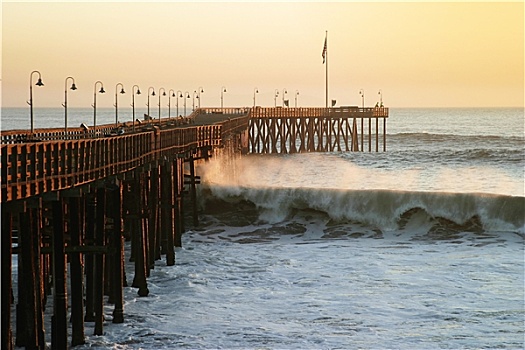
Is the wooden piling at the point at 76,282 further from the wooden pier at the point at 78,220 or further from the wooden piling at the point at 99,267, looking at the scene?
the wooden piling at the point at 99,267

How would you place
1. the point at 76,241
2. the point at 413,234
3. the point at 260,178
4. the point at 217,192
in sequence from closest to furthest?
the point at 76,241
the point at 413,234
the point at 217,192
the point at 260,178

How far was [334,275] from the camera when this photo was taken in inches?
1458

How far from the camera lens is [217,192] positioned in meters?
57.7

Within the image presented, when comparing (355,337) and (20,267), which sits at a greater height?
(20,267)

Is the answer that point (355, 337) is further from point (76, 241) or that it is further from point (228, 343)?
point (76, 241)

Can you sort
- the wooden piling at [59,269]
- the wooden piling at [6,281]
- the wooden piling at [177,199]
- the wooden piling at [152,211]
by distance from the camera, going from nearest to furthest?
the wooden piling at [6,281]
the wooden piling at [59,269]
the wooden piling at [152,211]
the wooden piling at [177,199]

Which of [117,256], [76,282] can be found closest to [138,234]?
[117,256]

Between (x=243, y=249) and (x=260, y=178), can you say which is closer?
(x=243, y=249)

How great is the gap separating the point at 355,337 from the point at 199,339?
4117 millimetres

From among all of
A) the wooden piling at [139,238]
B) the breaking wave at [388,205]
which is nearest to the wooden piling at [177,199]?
the wooden piling at [139,238]

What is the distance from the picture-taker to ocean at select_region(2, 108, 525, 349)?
91.8ft

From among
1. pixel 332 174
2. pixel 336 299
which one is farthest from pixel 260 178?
pixel 336 299

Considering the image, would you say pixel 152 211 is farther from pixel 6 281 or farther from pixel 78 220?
pixel 6 281

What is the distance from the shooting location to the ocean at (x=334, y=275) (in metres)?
28.0
